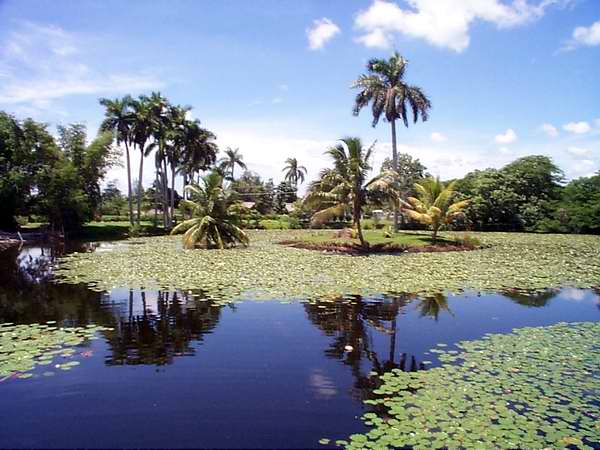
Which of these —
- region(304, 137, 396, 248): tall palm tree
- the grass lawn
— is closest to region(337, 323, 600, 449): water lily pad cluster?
region(304, 137, 396, 248): tall palm tree

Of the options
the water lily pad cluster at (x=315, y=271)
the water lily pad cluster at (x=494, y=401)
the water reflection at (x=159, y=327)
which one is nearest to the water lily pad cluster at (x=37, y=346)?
the water reflection at (x=159, y=327)

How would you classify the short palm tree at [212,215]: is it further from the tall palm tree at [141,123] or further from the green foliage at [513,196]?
the green foliage at [513,196]

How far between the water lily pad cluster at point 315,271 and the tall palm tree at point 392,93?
11.6 meters

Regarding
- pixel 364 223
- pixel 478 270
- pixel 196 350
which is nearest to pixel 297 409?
pixel 196 350

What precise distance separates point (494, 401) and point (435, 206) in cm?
2237

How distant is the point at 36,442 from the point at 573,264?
20497 millimetres

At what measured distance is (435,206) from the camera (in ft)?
88.5

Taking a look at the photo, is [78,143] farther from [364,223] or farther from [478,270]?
[478,270]

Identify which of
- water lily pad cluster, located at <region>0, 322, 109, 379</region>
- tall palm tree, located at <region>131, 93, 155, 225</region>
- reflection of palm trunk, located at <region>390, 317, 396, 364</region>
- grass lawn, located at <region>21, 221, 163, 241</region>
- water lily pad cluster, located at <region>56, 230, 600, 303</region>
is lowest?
reflection of palm trunk, located at <region>390, 317, 396, 364</region>

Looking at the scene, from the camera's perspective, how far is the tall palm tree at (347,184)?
76.5ft

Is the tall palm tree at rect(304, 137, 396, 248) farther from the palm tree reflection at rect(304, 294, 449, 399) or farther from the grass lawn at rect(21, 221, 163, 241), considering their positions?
the grass lawn at rect(21, 221, 163, 241)

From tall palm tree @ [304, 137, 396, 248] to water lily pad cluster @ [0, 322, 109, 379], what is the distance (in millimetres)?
16290

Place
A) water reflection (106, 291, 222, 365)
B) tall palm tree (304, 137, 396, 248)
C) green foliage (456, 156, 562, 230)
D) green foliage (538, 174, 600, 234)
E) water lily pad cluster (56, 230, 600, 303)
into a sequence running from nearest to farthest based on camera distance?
water reflection (106, 291, 222, 365)
water lily pad cluster (56, 230, 600, 303)
tall palm tree (304, 137, 396, 248)
green foliage (538, 174, 600, 234)
green foliage (456, 156, 562, 230)

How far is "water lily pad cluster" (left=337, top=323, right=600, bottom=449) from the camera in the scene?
481 centimetres
